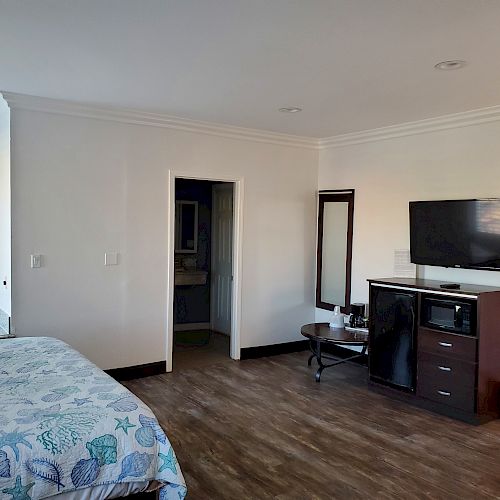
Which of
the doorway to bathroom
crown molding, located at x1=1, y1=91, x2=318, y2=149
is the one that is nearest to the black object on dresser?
crown molding, located at x1=1, y1=91, x2=318, y2=149

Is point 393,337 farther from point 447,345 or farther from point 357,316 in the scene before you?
point 357,316

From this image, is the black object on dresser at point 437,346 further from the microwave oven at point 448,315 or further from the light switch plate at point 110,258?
the light switch plate at point 110,258

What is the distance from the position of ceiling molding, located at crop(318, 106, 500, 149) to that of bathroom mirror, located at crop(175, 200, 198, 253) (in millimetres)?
2132

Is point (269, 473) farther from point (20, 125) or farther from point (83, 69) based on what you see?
point (20, 125)

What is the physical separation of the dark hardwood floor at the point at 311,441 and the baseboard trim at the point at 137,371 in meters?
0.09

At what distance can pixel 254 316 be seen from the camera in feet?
19.3

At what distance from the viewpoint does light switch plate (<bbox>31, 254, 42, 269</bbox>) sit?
4416mm

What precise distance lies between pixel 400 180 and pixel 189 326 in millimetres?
3704

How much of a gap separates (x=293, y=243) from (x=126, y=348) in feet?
7.67

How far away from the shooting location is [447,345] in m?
4.16

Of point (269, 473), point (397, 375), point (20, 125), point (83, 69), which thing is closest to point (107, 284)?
point (20, 125)

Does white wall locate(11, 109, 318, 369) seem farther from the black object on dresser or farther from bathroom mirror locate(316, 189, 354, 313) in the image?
the black object on dresser

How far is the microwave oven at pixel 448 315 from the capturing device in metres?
4.03

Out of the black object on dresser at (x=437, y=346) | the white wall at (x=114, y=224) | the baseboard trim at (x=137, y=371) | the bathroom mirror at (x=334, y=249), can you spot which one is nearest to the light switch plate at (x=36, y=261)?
the white wall at (x=114, y=224)
